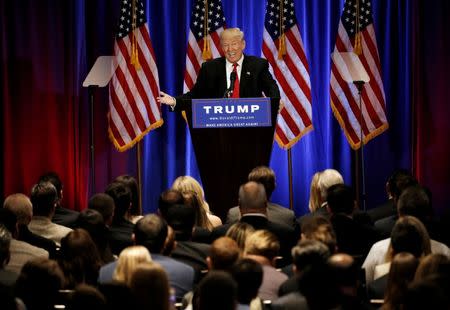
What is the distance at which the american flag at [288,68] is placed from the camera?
36.5 ft

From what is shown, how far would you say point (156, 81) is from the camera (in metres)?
11.1

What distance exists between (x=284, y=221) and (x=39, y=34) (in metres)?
5.27

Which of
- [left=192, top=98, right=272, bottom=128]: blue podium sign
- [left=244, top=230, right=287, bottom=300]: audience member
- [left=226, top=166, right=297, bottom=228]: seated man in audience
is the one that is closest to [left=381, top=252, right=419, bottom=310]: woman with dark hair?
[left=244, top=230, right=287, bottom=300]: audience member

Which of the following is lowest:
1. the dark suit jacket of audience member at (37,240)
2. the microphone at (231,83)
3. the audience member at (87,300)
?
the dark suit jacket of audience member at (37,240)

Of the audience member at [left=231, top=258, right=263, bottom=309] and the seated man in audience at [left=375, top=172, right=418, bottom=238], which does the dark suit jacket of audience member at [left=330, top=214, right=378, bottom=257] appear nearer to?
the seated man in audience at [left=375, top=172, right=418, bottom=238]

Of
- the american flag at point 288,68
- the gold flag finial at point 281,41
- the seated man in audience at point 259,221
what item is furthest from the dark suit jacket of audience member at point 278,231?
the gold flag finial at point 281,41

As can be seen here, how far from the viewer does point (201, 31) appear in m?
11.4

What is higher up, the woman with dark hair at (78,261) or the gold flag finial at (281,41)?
the gold flag finial at (281,41)

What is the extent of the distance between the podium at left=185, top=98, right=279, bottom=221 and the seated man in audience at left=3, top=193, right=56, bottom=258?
2272 millimetres

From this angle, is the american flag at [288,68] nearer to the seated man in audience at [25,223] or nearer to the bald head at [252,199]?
the bald head at [252,199]

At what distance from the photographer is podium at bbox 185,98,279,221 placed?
8719 mm

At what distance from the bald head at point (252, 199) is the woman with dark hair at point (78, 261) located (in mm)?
1572

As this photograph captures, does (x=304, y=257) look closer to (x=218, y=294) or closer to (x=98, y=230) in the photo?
(x=218, y=294)

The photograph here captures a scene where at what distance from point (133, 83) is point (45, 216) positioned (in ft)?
13.3
